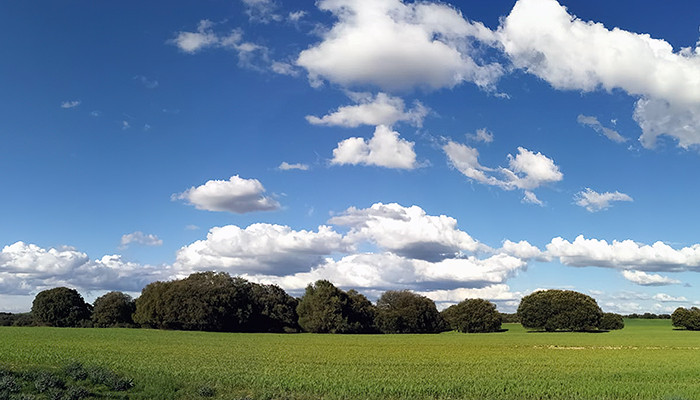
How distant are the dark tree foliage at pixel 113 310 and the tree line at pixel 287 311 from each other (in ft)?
0.68

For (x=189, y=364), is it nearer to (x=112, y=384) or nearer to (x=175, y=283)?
(x=112, y=384)

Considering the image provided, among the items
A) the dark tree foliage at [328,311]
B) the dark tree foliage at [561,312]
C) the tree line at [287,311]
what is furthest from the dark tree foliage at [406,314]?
the dark tree foliage at [561,312]

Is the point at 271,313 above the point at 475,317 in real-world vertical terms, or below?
above

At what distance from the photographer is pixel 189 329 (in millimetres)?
109062

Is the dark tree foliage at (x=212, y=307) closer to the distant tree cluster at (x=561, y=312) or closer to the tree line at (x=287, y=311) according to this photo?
the tree line at (x=287, y=311)

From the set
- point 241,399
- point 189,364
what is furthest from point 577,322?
point 241,399

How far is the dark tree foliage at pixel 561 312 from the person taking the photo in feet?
456

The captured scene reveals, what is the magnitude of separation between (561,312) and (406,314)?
40485 mm

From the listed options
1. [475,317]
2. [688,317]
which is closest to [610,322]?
[688,317]

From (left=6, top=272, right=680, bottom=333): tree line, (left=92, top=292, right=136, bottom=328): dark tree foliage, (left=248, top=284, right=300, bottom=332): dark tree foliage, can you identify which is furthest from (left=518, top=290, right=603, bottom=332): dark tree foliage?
(left=92, top=292, right=136, bottom=328): dark tree foliage

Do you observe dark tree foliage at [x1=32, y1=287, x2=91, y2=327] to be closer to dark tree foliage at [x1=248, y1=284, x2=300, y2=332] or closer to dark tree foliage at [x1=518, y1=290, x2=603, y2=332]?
dark tree foliage at [x1=248, y1=284, x2=300, y2=332]

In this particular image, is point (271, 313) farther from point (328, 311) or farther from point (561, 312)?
point (561, 312)

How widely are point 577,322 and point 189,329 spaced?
9328 cm

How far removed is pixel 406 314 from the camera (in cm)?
13188
